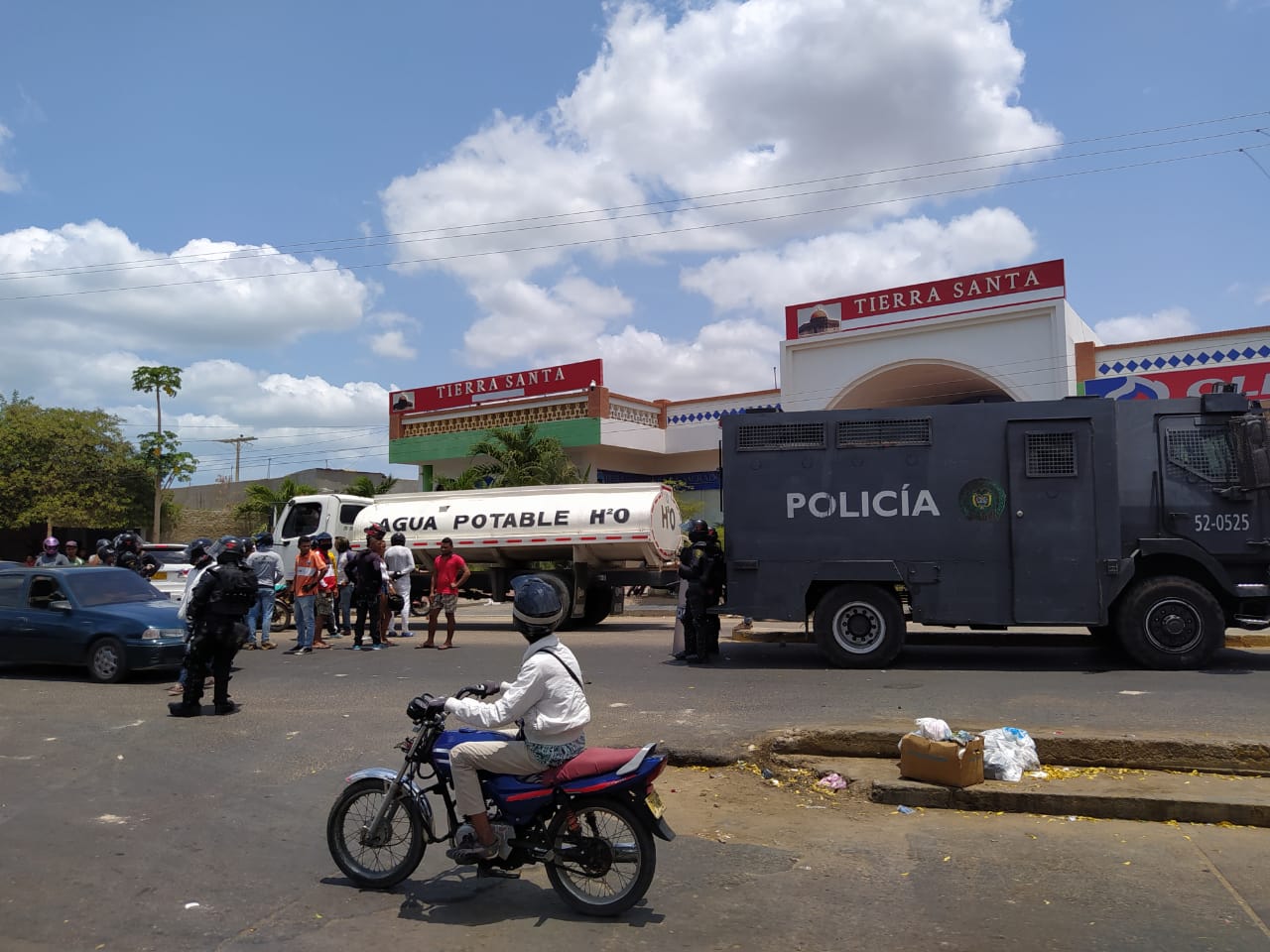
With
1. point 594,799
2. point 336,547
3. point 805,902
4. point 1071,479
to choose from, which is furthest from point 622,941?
point 336,547

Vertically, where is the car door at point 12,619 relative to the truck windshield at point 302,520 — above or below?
below

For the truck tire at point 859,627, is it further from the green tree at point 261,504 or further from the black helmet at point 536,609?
the green tree at point 261,504

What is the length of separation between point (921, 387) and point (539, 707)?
24940 mm

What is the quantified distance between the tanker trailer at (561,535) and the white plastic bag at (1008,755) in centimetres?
988

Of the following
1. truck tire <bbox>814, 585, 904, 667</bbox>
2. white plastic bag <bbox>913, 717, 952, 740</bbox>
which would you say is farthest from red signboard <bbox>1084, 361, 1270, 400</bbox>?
white plastic bag <bbox>913, 717, 952, 740</bbox>

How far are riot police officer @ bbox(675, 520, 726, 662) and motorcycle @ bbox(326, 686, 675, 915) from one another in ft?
24.1

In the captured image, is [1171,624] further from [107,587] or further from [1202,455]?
[107,587]

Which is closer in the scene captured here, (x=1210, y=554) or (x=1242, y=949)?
(x=1242, y=949)

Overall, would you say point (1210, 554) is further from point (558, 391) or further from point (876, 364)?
point (558, 391)

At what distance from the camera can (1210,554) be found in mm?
10641

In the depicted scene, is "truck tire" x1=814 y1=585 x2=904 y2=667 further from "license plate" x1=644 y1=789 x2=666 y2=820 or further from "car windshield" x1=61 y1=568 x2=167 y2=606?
"car windshield" x1=61 y1=568 x2=167 y2=606

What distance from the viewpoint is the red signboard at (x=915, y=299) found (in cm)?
2408

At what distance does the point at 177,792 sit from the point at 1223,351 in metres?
23.0

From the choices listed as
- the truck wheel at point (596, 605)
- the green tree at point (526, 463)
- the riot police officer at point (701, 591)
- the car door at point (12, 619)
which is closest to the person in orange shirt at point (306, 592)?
the car door at point (12, 619)
